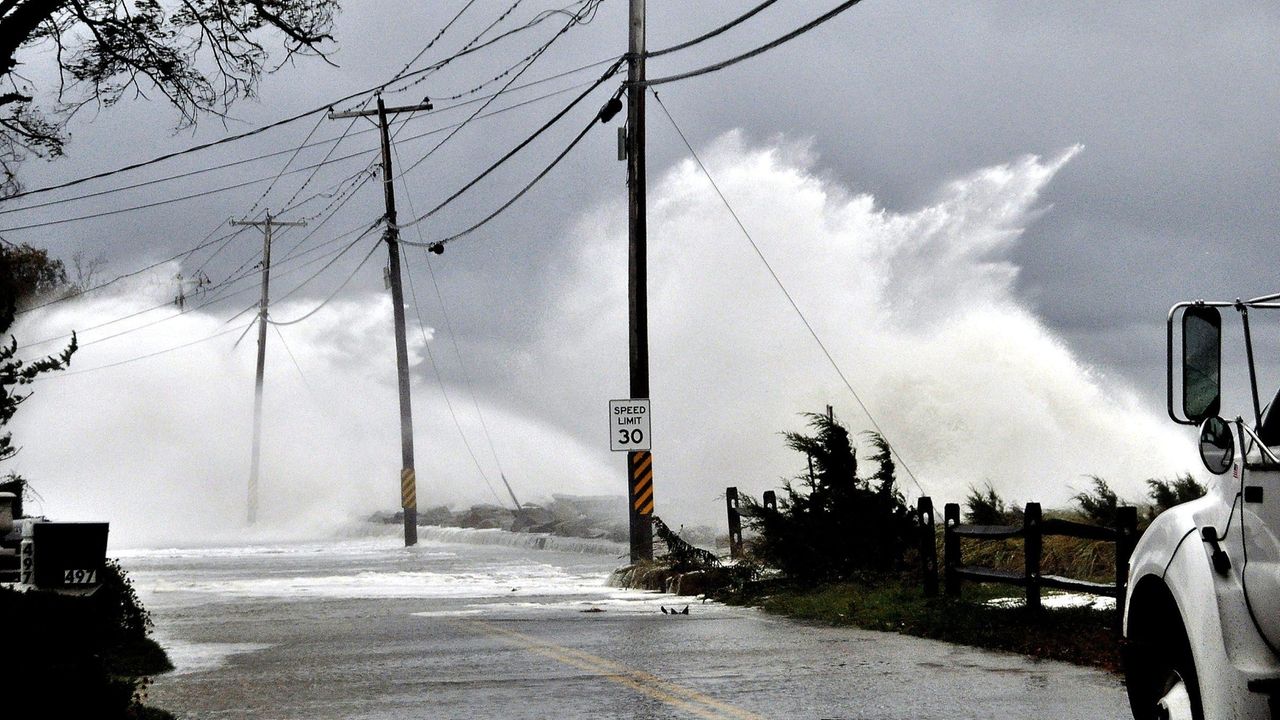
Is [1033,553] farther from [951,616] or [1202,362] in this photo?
[1202,362]

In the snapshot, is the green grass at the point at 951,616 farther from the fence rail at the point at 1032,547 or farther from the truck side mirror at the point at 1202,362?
the truck side mirror at the point at 1202,362

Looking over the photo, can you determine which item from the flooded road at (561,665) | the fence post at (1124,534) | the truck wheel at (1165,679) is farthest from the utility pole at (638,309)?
the truck wheel at (1165,679)

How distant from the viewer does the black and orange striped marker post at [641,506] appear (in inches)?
1034

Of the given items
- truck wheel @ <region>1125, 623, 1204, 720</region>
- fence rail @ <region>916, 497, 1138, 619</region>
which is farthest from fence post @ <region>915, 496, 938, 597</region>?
truck wheel @ <region>1125, 623, 1204, 720</region>

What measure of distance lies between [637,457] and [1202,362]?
21.0 meters

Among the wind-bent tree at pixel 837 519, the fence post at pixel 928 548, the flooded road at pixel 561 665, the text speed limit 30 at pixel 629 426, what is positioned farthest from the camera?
the text speed limit 30 at pixel 629 426

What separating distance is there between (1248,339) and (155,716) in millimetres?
7015

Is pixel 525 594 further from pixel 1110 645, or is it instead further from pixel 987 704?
pixel 987 704

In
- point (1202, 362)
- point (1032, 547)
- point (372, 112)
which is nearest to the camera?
point (1202, 362)

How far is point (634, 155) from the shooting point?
87.6 feet

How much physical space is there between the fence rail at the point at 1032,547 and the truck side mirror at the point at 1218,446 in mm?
5777

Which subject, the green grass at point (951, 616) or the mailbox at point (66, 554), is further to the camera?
the green grass at point (951, 616)

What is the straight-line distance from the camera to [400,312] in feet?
152

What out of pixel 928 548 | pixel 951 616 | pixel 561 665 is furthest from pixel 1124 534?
pixel 561 665
